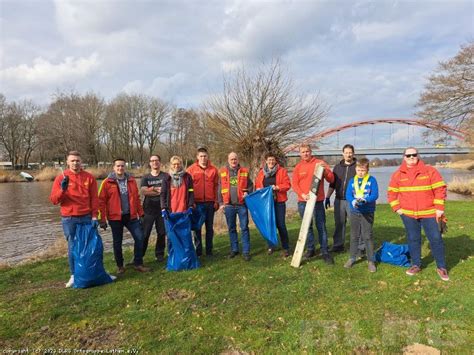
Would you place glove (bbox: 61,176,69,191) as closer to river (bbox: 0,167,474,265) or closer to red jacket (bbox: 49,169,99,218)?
red jacket (bbox: 49,169,99,218)

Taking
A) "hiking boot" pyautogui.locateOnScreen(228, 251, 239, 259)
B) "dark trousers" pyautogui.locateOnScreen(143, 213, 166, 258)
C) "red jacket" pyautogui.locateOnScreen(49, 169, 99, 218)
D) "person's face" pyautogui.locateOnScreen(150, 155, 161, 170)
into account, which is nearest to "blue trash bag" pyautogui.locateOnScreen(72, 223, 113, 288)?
"red jacket" pyautogui.locateOnScreen(49, 169, 99, 218)

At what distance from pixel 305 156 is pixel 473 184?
2119cm

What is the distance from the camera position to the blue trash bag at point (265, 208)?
19.1 feet

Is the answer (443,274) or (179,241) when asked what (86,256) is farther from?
(443,274)

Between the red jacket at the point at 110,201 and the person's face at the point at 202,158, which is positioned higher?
the person's face at the point at 202,158

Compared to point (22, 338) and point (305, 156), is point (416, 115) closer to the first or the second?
point (305, 156)

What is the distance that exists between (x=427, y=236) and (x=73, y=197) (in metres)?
4.94

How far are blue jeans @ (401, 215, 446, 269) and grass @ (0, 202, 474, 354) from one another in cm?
24

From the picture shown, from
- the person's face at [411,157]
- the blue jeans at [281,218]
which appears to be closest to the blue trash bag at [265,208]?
the blue jeans at [281,218]

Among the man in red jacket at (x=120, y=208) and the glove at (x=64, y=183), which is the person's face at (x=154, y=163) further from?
the glove at (x=64, y=183)

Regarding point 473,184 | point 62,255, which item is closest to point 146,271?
point 62,255

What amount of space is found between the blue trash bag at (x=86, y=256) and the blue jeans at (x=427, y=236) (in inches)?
172

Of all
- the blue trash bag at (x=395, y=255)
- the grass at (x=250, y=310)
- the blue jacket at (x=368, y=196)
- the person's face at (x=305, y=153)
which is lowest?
the grass at (x=250, y=310)

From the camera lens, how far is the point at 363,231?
16.6ft
